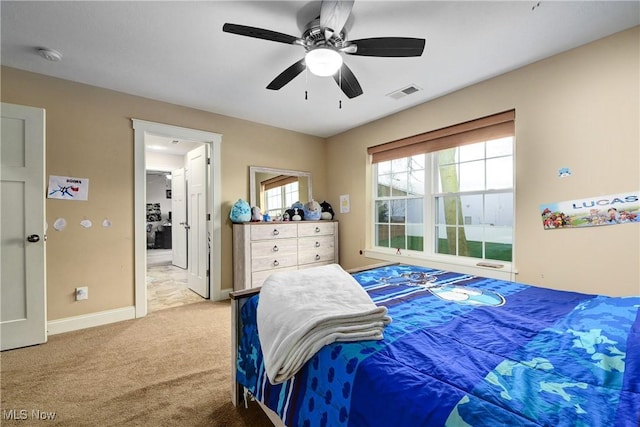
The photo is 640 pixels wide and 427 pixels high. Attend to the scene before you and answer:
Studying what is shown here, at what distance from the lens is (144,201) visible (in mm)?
3033

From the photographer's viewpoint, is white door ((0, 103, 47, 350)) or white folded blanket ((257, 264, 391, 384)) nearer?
white folded blanket ((257, 264, 391, 384))

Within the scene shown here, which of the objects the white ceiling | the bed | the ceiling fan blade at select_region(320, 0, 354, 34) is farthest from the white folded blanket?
the white ceiling

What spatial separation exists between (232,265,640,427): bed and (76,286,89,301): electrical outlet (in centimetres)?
223

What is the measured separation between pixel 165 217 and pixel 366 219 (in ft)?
21.6

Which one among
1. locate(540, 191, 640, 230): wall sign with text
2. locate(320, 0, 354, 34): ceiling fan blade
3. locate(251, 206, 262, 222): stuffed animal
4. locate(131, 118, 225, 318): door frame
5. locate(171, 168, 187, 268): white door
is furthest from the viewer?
locate(171, 168, 187, 268): white door

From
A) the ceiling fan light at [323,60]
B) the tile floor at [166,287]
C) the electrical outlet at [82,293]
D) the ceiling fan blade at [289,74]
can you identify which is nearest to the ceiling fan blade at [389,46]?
the ceiling fan light at [323,60]

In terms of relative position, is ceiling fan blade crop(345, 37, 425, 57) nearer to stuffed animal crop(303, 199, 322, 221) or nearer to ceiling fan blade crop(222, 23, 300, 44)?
ceiling fan blade crop(222, 23, 300, 44)

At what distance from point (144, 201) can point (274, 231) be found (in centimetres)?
151

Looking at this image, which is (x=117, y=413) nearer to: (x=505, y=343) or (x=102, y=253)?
(x=102, y=253)

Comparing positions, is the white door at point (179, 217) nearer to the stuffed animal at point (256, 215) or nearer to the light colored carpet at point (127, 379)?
the stuffed animal at point (256, 215)

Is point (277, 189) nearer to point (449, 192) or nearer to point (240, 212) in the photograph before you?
point (240, 212)

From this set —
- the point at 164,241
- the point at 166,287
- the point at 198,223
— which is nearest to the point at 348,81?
the point at 198,223

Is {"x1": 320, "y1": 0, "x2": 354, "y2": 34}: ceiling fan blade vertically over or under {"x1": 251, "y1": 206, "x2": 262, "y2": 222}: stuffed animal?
over

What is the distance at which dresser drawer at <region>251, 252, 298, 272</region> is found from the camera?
3479 millimetres
